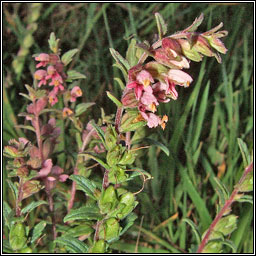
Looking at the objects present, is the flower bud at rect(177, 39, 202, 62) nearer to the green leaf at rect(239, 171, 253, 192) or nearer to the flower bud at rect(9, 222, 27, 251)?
the green leaf at rect(239, 171, 253, 192)

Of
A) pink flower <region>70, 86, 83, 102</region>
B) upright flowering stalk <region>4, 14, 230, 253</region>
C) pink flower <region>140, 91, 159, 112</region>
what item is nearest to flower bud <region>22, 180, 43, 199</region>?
upright flowering stalk <region>4, 14, 230, 253</region>

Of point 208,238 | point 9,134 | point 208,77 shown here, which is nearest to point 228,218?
point 208,238

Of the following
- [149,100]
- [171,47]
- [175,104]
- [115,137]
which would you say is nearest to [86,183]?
[115,137]

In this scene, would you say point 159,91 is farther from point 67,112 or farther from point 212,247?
point 212,247

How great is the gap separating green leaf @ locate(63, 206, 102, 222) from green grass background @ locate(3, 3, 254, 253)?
1.39 ft

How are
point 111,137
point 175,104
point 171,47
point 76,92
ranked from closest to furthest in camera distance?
point 171,47 < point 111,137 < point 76,92 < point 175,104

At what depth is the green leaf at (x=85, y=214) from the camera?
108cm

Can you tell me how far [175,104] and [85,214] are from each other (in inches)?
34.2

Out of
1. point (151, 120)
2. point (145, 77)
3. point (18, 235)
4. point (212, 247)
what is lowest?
point (212, 247)

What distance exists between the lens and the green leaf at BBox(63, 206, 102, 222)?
1077mm

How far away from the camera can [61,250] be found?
54.0 inches

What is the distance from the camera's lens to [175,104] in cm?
181

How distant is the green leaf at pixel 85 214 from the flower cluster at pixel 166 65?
30cm

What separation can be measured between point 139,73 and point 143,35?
4.55 ft
